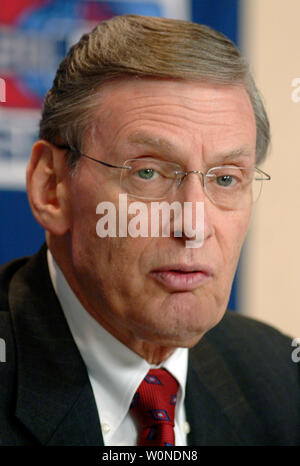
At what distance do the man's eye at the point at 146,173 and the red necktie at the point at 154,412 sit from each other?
392 mm

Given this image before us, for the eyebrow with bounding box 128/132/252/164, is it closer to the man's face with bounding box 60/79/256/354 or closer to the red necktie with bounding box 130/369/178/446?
the man's face with bounding box 60/79/256/354

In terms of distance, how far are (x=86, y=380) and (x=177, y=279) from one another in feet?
0.90

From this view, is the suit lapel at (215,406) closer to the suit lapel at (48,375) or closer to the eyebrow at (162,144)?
the suit lapel at (48,375)

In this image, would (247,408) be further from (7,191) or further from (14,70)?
(14,70)

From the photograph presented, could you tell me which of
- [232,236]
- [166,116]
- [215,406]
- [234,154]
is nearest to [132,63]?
[166,116]

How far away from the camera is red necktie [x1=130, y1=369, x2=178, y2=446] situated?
1.17m

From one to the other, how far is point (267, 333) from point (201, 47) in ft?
2.46

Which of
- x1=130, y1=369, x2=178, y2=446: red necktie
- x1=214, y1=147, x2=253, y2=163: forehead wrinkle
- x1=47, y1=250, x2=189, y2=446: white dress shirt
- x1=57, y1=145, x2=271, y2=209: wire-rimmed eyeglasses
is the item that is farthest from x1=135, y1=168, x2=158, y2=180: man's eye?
x1=130, y1=369, x2=178, y2=446: red necktie

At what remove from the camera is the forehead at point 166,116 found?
1092 mm

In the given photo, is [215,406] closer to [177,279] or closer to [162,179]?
[177,279]

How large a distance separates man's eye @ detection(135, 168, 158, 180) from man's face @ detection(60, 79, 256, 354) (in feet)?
0.09

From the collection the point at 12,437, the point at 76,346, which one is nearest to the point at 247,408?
the point at 76,346

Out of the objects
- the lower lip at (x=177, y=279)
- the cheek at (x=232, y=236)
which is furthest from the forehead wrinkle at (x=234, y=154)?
the lower lip at (x=177, y=279)

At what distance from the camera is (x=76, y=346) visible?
1.21 metres
